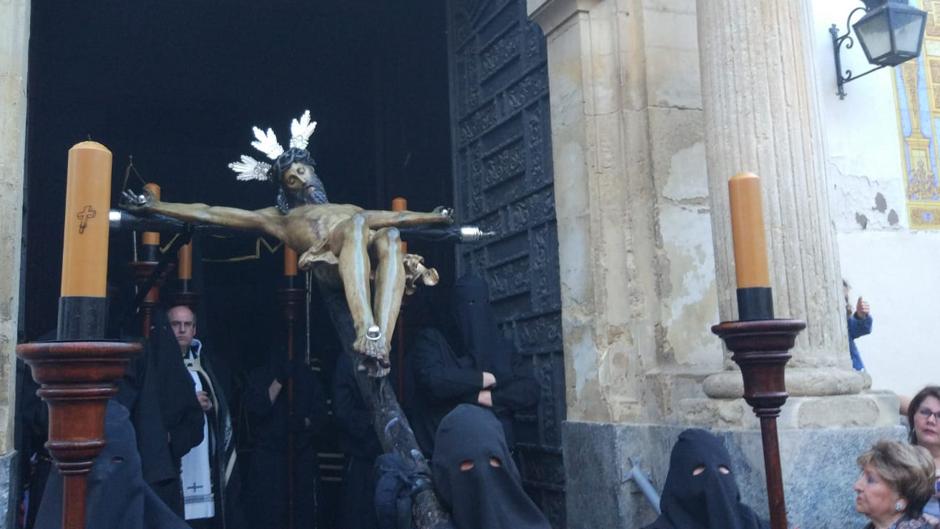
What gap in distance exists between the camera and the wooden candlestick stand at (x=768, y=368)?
7.86ft

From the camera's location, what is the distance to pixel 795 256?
4199 millimetres

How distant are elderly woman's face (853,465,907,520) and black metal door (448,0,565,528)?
2.53 m

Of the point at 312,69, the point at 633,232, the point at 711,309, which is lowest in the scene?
the point at 711,309

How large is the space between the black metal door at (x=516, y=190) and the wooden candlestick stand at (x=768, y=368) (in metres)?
3.11

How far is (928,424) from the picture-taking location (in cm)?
397

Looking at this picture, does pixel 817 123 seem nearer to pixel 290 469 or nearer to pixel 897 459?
pixel 897 459

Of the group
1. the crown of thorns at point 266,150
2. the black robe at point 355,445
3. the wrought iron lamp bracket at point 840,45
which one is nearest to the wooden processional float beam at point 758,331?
the crown of thorns at point 266,150

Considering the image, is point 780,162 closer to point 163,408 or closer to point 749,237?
point 749,237

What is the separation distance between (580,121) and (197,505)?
3127 millimetres

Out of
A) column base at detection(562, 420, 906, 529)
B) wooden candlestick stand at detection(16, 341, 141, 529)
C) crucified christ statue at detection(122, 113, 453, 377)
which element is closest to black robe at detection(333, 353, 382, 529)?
crucified christ statue at detection(122, 113, 453, 377)

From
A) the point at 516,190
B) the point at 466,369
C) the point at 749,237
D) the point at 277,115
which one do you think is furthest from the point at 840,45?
the point at 277,115

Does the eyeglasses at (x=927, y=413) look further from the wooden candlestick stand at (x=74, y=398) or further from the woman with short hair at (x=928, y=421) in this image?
the wooden candlestick stand at (x=74, y=398)

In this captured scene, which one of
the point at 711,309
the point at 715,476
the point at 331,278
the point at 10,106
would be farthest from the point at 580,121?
the point at 10,106

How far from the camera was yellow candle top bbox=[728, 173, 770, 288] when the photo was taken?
2.44m
